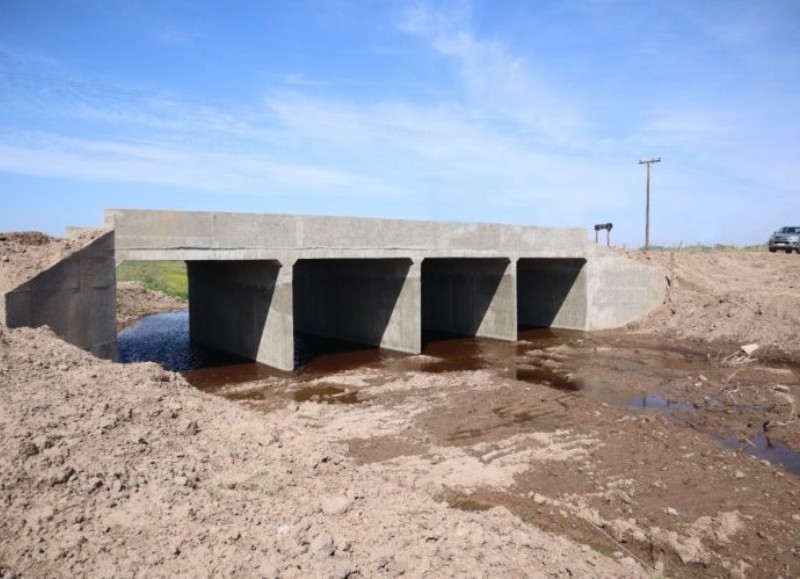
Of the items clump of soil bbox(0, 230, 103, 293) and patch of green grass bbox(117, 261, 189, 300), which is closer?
clump of soil bbox(0, 230, 103, 293)

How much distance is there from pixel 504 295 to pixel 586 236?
15.5 feet

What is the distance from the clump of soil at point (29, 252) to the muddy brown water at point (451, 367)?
465 centimetres

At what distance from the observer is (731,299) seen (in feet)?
73.0

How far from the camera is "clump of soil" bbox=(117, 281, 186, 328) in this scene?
2744 cm

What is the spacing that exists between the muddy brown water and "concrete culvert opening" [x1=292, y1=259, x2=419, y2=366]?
0.37 metres

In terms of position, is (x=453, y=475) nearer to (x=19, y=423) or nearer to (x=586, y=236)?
(x=19, y=423)

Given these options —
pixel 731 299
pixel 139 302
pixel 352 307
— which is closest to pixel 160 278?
pixel 139 302

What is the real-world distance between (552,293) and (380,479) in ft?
64.1

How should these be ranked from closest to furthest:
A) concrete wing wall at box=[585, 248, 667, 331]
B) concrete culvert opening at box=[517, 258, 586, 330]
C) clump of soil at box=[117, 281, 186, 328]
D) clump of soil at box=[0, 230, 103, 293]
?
1. clump of soil at box=[0, 230, 103, 293]
2. concrete wing wall at box=[585, 248, 667, 331]
3. concrete culvert opening at box=[517, 258, 586, 330]
4. clump of soil at box=[117, 281, 186, 328]

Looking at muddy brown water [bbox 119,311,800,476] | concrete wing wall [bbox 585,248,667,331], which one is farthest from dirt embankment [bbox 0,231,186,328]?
concrete wing wall [bbox 585,248,667,331]

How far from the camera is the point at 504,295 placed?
2119 centimetres

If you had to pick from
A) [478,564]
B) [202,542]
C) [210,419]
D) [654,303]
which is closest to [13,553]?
[202,542]

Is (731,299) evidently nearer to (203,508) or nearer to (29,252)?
(203,508)

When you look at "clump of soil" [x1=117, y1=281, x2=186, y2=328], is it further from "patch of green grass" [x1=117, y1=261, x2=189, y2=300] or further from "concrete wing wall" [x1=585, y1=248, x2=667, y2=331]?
"concrete wing wall" [x1=585, y1=248, x2=667, y2=331]
